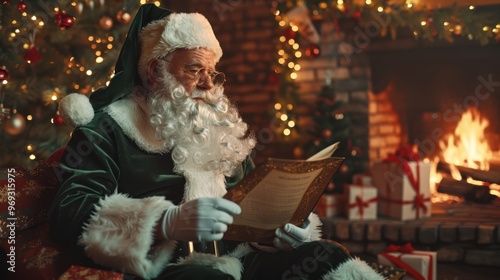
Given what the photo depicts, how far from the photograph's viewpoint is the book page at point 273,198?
5.83 feet

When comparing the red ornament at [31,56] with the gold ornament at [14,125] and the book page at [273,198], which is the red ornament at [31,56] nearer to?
the gold ornament at [14,125]

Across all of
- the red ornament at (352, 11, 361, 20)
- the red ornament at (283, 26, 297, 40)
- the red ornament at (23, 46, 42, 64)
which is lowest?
the red ornament at (23, 46, 42, 64)

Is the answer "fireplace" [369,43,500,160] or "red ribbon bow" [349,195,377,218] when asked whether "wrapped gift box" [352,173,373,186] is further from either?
"fireplace" [369,43,500,160]

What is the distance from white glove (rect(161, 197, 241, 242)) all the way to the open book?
0.21 feet

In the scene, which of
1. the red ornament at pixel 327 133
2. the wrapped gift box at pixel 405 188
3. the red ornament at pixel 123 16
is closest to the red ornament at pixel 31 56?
the red ornament at pixel 123 16

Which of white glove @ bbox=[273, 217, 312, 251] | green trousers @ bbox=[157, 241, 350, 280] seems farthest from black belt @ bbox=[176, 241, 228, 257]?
white glove @ bbox=[273, 217, 312, 251]

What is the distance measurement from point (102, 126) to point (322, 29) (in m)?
2.67

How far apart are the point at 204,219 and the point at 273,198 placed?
22 cm

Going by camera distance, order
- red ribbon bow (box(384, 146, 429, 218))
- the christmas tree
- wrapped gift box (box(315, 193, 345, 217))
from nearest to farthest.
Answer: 1. the christmas tree
2. red ribbon bow (box(384, 146, 429, 218))
3. wrapped gift box (box(315, 193, 345, 217))

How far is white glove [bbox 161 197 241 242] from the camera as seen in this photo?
174cm

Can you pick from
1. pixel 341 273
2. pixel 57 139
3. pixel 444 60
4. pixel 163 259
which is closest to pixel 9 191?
pixel 163 259

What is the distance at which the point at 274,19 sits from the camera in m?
4.77

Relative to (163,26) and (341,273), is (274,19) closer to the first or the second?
(163,26)

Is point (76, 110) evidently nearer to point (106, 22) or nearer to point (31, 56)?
point (31, 56)
